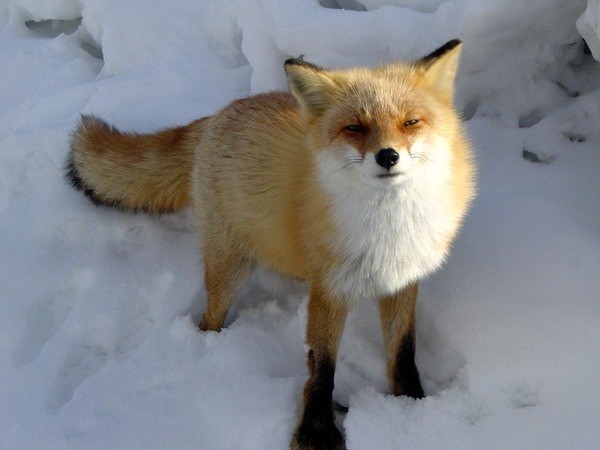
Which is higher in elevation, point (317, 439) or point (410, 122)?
point (410, 122)

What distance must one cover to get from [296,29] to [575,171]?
59.0 inches

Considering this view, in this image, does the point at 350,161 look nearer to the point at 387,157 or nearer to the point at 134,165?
the point at 387,157

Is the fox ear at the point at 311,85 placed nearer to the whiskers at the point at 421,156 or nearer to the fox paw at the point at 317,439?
the whiskers at the point at 421,156

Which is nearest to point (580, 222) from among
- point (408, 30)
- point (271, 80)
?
point (408, 30)

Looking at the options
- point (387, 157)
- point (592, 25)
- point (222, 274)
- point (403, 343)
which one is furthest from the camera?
point (222, 274)

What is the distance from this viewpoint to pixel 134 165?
2.88m

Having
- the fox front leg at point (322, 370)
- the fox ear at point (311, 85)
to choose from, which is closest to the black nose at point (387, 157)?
the fox ear at point (311, 85)

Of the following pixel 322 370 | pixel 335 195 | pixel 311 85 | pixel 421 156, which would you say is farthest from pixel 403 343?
pixel 311 85

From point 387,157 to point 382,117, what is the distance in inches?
7.3

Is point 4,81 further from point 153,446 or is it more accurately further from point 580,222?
point 580,222

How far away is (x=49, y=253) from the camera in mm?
2961

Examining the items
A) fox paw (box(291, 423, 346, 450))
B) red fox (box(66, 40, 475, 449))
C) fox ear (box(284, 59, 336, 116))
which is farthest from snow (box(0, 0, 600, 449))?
fox ear (box(284, 59, 336, 116))

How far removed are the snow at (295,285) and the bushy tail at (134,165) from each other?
129mm

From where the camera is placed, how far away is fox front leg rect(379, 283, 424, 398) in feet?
7.41
